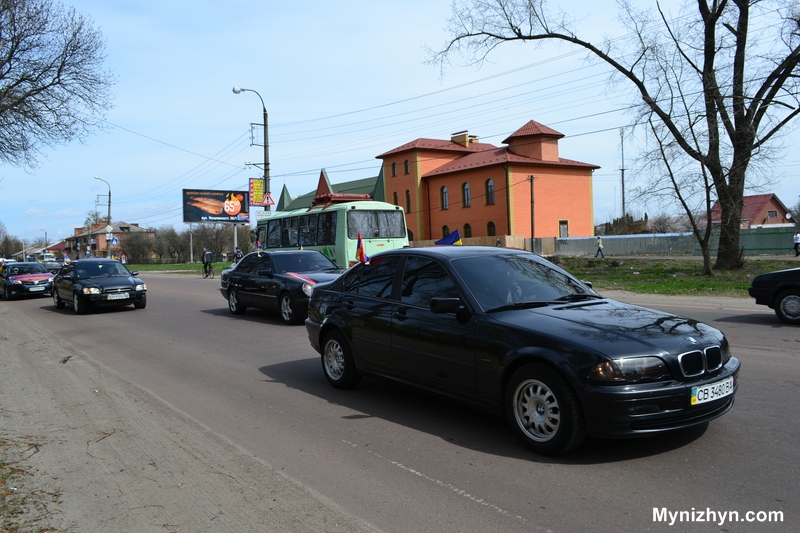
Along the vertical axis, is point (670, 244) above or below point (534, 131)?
below

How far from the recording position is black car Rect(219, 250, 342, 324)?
13.1 metres

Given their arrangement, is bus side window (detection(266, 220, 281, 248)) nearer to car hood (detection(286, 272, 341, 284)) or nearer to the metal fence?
car hood (detection(286, 272, 341, 284))

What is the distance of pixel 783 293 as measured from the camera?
11.2 meters

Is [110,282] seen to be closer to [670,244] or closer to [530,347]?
[530,347]

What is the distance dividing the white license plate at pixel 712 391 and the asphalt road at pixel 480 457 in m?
0.43

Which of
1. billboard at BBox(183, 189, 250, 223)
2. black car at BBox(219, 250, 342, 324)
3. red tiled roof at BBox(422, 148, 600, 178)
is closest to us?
black car at BBox(219, 250, 342, 324)

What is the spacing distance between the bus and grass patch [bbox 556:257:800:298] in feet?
24.3

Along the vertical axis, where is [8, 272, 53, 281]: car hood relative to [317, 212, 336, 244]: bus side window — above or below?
below

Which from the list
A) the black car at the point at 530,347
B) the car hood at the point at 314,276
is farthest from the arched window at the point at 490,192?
the black car at the point at 530,347

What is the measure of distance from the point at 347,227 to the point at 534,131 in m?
43.3

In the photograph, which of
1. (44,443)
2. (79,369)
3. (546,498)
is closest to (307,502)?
(546,498)

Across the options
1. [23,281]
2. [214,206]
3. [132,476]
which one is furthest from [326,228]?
[214,206]

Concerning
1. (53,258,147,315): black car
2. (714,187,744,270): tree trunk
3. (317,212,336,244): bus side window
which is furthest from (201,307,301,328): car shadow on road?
(714,187,744,270): tree trunk

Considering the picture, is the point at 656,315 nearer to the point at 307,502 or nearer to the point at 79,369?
the point at 307,502
